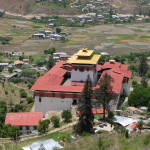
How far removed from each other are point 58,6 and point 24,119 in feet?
377

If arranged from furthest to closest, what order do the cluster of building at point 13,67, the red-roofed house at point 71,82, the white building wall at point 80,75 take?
1. the cluster of building at point 13,67
2. the white building wall at point 80,75
3. the red-roofed house at point 71,82

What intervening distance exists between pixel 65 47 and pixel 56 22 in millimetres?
42969

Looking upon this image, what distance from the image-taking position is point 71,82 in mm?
38188

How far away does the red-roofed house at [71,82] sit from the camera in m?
34.3

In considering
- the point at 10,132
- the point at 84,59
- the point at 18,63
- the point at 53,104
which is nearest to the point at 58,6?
the point at 18,63

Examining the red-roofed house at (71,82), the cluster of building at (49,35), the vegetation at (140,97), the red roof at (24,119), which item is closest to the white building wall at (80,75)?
the red-roofed house at (71,82)

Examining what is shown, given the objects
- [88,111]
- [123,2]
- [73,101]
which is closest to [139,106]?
[73,101]

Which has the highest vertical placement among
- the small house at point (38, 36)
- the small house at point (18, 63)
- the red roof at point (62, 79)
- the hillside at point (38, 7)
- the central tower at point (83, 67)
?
the hillside at point (38, 7)

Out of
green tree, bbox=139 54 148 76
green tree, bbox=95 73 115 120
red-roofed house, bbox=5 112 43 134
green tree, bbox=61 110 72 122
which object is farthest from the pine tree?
green tree, bbox=139 54 148 76

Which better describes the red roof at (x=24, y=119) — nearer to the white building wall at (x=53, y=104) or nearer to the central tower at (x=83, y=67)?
the white building wall at (x=53, y=104)

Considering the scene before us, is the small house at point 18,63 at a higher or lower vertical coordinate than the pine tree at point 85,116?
lower

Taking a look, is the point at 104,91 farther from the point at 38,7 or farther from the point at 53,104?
the point at 38,7

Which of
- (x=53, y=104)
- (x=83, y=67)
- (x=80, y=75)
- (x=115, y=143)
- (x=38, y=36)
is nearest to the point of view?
(x=115, y=143)

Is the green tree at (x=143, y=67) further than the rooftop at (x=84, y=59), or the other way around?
the green tree at (x=143, y=67)
